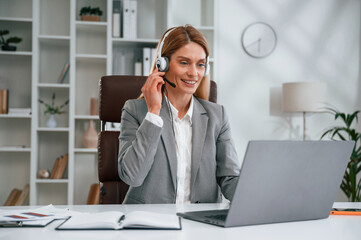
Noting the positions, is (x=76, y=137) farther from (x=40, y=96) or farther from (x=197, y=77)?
(x=197, y=77)

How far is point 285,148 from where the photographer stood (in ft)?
2.79

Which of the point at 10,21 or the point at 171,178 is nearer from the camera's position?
the point at 171,178

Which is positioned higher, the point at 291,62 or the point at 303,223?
the point at 291,62

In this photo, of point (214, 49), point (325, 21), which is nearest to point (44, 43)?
point (214, 49)

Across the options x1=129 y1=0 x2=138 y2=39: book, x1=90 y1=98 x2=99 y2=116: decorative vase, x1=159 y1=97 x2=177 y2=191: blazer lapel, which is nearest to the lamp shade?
x1=129 y1=0 x2=138 y2=39: book

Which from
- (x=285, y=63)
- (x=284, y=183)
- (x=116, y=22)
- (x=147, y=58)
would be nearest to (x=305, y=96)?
(x=285, y=63)

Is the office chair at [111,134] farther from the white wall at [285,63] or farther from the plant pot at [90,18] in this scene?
the white wall at [285,63]

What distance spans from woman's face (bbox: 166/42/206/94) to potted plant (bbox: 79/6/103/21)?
2.08m

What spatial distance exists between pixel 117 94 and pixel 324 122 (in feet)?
8.82

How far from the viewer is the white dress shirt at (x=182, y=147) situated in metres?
1.50

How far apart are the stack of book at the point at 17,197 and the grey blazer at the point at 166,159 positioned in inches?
83.4

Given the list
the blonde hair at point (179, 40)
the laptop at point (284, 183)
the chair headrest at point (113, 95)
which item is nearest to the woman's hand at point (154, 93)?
the blonde hair at point (179, 40)

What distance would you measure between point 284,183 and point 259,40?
306cm

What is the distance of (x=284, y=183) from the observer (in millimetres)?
880
